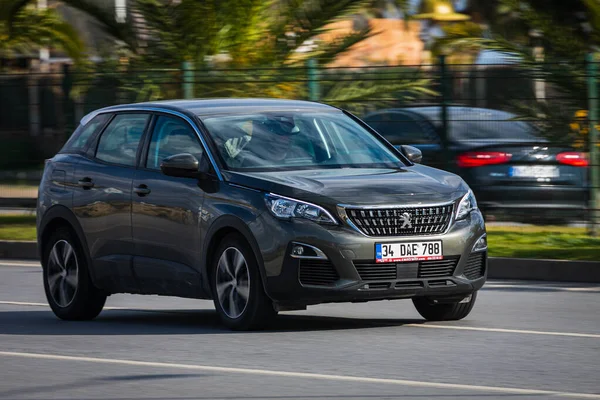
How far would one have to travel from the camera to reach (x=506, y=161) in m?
18.0

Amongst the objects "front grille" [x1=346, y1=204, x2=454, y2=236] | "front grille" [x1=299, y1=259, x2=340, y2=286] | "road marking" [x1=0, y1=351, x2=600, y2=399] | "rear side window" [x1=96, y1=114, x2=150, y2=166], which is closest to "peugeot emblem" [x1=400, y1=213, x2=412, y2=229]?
"front grille" [x1=346, y1=204, x2=454, y2=236]

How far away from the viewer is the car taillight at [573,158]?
17672mm

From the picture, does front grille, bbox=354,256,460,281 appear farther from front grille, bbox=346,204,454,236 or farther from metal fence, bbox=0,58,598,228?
metal fence, bbox=0,58,598,228

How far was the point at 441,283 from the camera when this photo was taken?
32.3 ft

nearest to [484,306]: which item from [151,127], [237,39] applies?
[151,127]

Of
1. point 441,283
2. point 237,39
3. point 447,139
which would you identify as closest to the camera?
point 441,283

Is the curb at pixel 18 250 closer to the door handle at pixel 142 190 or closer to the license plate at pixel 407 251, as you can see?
the door handle at pixel 142 190

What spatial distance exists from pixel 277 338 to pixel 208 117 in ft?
6.30

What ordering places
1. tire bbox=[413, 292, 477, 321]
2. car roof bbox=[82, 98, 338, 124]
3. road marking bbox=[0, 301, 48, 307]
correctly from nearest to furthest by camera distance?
tire bbox=[413, 292, 477, 321] → car roof bbox=[82, 98, 338, 124] → road marking bbox=[0, 301, 48, 307]

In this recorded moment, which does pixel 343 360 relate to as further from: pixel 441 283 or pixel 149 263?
pixel 149 263

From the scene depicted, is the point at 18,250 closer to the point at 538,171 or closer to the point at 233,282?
the point at 538,171

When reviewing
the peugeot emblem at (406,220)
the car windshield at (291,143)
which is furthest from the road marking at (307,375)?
the car windshield at (291,143)

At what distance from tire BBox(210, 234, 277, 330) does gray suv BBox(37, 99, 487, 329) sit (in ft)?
0.03

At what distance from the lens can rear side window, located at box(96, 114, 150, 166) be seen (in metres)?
11.1
